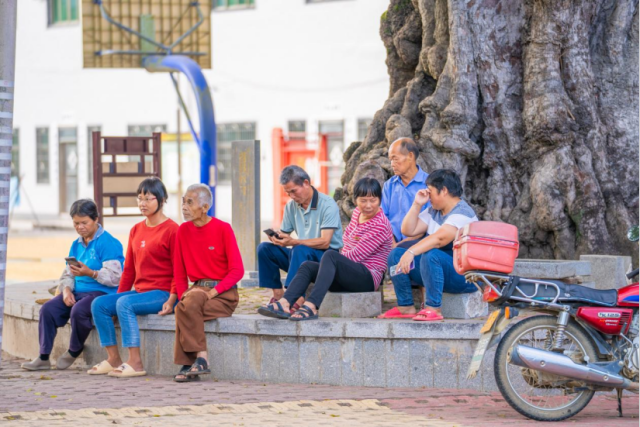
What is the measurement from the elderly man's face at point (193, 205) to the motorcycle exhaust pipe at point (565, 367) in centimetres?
290

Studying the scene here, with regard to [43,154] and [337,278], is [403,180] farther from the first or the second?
[43,154]

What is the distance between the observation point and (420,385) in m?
7.73

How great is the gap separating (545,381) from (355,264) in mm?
1977

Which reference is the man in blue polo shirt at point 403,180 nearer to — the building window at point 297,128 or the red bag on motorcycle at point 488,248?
the red bag on motorcycle at point 488,248

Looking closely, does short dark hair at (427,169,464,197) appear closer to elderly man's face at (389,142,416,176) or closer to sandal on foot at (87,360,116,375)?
elderly man's face at (389,142,416,176)

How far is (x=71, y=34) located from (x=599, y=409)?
33.1m

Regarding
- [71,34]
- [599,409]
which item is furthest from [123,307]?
[71,34]

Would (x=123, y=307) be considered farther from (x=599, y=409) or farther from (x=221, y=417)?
(x=599, y=409)

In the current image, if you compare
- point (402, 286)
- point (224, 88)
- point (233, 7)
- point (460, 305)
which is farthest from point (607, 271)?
point (233, 7)

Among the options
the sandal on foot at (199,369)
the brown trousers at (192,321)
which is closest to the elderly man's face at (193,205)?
the brown trousers at (192,321)

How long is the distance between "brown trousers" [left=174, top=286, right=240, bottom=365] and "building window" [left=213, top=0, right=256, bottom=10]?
84.3 feet

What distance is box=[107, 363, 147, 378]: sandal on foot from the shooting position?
27.6 feet

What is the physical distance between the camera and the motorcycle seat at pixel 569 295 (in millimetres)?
6680

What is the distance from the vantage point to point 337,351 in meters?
7.85
